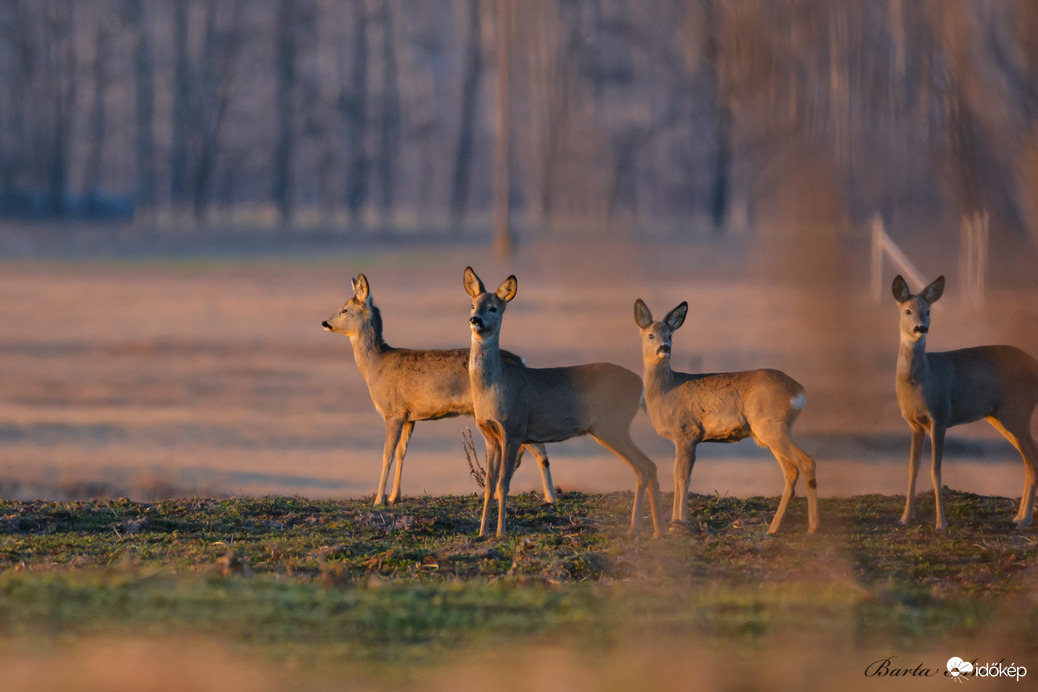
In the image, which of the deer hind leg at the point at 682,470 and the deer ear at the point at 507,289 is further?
the deer hind leg at the point at 682,470

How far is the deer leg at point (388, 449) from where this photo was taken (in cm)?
1188

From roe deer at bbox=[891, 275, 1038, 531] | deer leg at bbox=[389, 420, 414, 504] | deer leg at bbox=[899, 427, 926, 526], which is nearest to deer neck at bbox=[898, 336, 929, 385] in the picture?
roe deer at bbox=[891, 275, 1038, 531]

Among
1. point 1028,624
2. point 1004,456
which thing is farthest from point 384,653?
point 1004,456

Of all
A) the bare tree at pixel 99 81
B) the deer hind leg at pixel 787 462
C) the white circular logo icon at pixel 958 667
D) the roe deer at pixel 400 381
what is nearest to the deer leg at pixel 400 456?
the roe deer at pixel 400 381

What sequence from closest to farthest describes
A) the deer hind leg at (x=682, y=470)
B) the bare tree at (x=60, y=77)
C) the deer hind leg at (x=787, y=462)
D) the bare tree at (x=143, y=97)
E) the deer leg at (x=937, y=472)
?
the deer hind leg at (x=787, y=462) < the deer leg at (x=937, y=472) < the deer hind leg at (x=682, y=470) < the bare tree at (x=60, y=77) < the bare tree at (x=143, y=97)

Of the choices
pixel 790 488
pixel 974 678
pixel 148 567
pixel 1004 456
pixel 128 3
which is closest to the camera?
pixel 974 678

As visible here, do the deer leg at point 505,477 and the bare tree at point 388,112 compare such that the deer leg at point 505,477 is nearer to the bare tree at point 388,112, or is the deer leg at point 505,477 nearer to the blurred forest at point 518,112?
the blurred forest at point 518,112

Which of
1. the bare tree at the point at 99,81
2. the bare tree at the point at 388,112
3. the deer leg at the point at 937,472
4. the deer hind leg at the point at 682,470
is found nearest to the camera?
the deer leg at the point at 937,472

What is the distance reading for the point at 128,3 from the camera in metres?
56.8

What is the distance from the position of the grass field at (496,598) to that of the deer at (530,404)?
0.52 meters

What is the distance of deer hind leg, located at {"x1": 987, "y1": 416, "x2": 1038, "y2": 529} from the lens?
10.6 metres

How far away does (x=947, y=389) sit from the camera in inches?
419

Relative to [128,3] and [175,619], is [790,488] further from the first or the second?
[128,3]

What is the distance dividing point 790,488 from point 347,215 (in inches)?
2125
